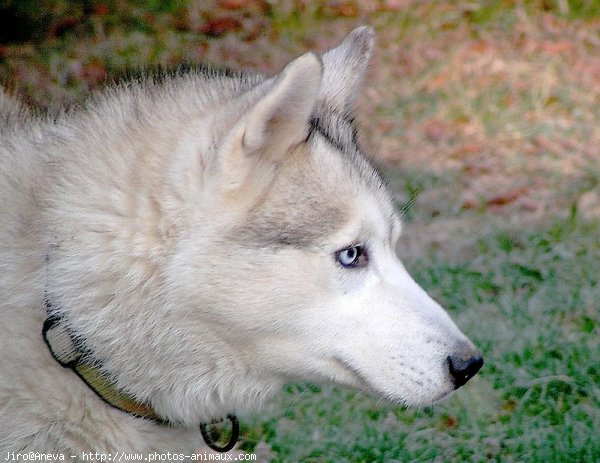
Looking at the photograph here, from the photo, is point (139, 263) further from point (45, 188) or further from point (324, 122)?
point (324, 122)

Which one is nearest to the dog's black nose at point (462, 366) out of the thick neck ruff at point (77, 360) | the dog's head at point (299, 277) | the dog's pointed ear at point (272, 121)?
the dog's head at point (299, 277)

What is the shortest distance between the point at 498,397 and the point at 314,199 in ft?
7.79

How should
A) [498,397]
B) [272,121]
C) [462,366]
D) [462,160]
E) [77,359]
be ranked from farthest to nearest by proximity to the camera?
[462,160], [498,397], [462,366], [77,359], [272,121]

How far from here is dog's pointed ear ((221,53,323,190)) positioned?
2.65 meters

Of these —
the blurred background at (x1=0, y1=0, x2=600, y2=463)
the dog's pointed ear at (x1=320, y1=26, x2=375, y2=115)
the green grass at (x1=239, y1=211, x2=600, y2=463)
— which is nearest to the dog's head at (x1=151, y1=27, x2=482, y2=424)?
the dog's pointed ear at (x1=320, y1=26, x2=375, y2=115)

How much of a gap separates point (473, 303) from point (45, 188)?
3437 millimetres

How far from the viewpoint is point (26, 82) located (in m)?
7.89

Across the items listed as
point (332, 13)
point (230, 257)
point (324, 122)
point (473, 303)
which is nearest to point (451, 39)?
point (332, 13)

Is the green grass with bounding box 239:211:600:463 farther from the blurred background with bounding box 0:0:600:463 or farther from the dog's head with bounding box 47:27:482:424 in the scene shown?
the dog's head with bounding box 47:27:482:424

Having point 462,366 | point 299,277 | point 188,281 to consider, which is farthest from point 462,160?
point 188,281

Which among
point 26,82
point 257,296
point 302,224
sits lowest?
point 26,82

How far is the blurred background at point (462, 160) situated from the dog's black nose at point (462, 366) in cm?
139

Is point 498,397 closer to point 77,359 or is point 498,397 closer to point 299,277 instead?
point 299,277

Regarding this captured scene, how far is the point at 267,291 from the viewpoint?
9.46ft
